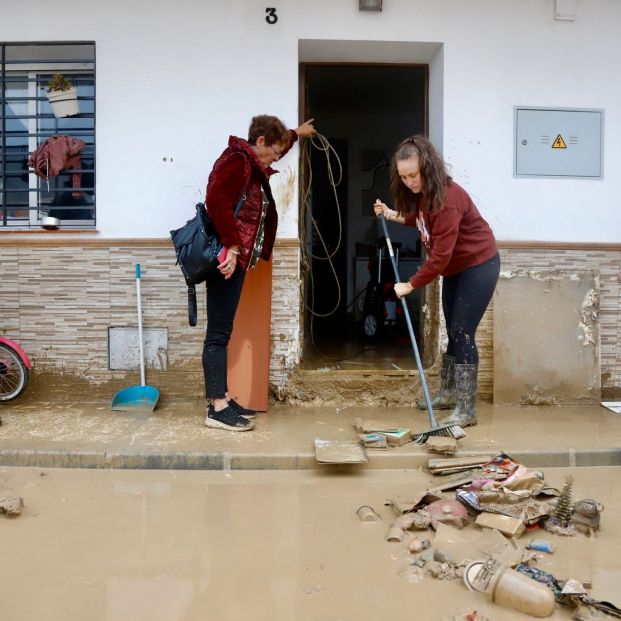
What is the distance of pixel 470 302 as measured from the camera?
178 inches

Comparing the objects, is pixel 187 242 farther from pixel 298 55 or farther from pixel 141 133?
pixel 298 55

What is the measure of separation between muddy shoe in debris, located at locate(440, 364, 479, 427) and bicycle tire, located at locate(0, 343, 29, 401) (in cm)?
300

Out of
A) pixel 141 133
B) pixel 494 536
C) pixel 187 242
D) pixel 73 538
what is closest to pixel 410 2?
pixel 141 133

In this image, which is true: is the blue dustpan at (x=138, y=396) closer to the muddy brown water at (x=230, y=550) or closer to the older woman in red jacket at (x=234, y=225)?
the older woman in red jacket at (x=234, y=225)

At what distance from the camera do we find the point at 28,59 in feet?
18.0

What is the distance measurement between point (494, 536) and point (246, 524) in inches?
44.2

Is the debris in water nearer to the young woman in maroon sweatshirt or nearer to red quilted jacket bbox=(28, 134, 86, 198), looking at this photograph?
the young woman in maroon sweatshirt

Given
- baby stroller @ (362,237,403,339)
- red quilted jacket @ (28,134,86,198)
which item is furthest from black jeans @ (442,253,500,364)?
baby stroller @ (362,237,403,339)

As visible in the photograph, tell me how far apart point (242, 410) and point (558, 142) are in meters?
3.15

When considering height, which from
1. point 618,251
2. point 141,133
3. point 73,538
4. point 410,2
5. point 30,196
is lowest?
point 73,538

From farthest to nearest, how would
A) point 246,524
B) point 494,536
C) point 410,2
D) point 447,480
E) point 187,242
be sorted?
point 410,2
point 187,242
point 447,480
point 246,524
point 494,536

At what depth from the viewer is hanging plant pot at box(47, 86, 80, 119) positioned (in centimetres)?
542

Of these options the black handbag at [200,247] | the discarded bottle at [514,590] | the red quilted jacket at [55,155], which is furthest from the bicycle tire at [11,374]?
the discarded bottle at [514,590]

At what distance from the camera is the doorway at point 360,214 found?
8.21 meters
